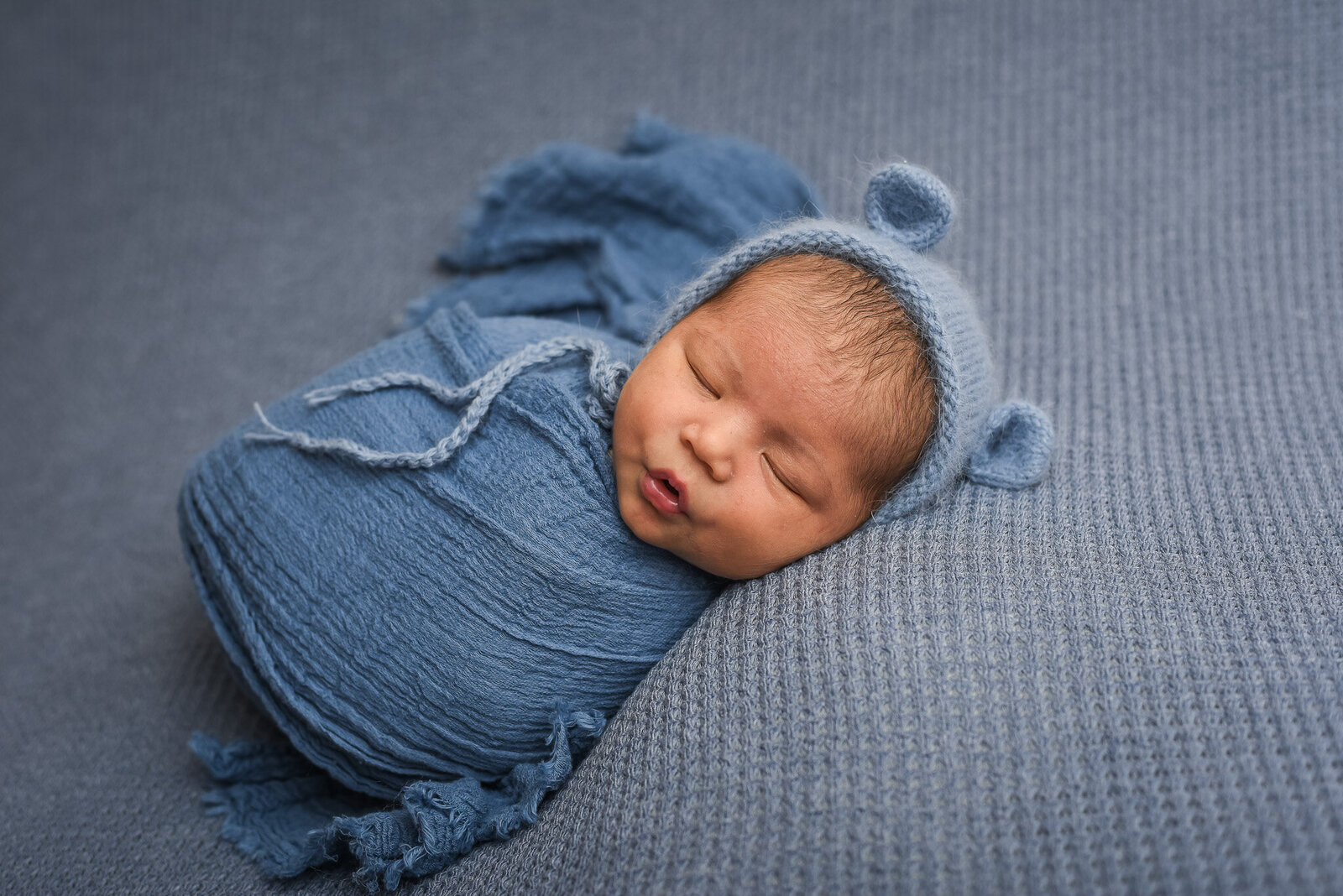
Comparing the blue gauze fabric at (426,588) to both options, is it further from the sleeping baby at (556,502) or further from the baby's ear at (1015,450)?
the baby's ear at (1015,450)

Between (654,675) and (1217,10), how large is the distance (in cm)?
132

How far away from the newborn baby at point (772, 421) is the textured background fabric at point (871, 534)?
0.07 meters

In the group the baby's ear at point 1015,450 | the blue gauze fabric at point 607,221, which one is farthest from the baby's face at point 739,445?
the blue gauze fabric at point 607,221

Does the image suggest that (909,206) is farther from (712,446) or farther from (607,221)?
(607,221)

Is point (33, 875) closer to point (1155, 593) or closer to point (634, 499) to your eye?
point (634, 499)

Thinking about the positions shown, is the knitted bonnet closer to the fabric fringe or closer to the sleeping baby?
the sleeping baby

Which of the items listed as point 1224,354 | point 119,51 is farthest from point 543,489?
point 119,51

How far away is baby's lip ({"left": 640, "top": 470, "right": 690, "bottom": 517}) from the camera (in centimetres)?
85

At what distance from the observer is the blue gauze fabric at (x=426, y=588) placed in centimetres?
89

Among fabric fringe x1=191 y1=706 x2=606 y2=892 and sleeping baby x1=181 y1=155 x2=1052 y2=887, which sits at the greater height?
sleeping baby x1=181 y1=155 x2=1052 y2=887

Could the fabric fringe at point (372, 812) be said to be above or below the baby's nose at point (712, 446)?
below

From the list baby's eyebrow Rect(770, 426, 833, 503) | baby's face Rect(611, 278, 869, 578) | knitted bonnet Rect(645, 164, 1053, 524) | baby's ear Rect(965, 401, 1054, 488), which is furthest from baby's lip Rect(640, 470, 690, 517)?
baby's ear Rect(965, 401, 1054, 488)

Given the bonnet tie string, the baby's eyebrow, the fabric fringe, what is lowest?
the fabric fringe

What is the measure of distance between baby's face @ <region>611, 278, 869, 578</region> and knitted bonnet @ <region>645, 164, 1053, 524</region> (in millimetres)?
79
